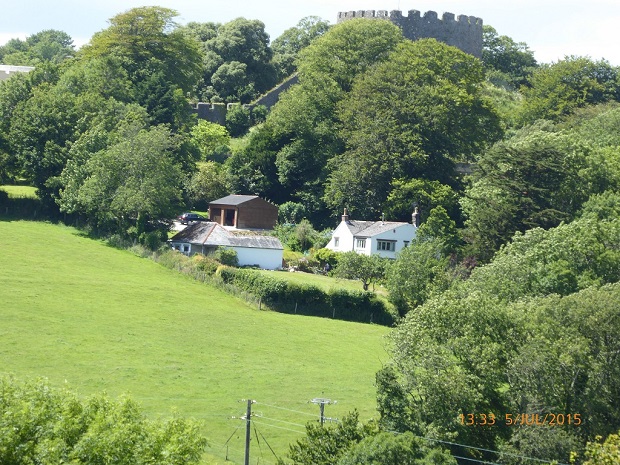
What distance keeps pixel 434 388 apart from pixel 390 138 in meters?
43.0

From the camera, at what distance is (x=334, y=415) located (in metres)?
43.6

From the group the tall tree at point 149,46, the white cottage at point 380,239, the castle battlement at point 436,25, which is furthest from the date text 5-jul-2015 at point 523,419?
the castle battlement at point 436,25

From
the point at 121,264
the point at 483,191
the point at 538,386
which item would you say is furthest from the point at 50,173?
the point at 538,386

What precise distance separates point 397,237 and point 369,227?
2198mm

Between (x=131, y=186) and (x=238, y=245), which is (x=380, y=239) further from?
(x=131, y=186)

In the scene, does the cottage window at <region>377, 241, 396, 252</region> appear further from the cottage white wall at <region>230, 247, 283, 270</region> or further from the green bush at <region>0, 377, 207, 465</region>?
the green bush at <region>0, 377, 207, 465</region>

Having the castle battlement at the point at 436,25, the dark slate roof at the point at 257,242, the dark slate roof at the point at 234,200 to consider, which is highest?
the castle battlement at the point at 436,25

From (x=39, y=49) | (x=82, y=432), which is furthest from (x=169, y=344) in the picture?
(x=39, y=49)

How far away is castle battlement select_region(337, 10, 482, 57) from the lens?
352 feet

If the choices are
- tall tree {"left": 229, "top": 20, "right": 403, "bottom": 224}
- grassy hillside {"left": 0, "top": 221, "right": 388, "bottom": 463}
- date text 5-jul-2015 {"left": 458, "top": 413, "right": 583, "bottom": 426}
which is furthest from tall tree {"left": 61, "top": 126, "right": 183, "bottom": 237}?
date text 5-jul-2015 {"left": 458, "top": 413, "right": 583, "bottom": 426}

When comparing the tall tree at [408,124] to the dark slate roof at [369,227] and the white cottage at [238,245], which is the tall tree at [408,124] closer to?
the dark slate roof at [369,227]

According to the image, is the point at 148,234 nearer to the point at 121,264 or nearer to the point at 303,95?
the point at 121,264

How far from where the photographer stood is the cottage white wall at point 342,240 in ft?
251

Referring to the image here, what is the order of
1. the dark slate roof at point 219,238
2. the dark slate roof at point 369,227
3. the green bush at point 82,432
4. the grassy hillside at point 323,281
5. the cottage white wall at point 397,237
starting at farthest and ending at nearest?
the dark slate roof at point 369,227
the cottage white wall at point 397,237
the dark slate roof at point 219,238
the grassy hillside at point 323,281
the green bush at point 82,432
